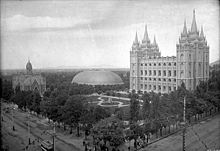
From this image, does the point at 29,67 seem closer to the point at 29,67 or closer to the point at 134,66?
the point at 29,67

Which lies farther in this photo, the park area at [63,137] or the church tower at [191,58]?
the church tower at [191,58]

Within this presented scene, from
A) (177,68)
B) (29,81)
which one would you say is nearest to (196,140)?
(29,81)

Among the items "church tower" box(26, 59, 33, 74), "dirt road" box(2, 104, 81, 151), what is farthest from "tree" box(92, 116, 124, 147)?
"church tower" box(26, 59, 33, 74)

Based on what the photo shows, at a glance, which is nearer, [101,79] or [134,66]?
[101,79]

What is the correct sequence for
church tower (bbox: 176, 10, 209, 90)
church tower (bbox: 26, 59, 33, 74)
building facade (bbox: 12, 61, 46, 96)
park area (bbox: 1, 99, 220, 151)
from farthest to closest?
church tower (bbox: 176, 10, 209, 90)
building facade (bbox: 12, 61, 46, 96)
church tower (bbox: 26, 59, 33, 74)
park area (bbox: 1, 99, 220, 151)

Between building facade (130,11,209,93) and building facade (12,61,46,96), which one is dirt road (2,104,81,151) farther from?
building facade (130,11,209,93)

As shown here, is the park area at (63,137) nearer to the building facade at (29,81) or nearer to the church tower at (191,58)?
the building facade at (29,81)

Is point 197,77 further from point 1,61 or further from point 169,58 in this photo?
point 1,61

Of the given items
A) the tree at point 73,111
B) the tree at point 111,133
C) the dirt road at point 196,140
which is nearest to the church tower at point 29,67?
the tree at point 73,111

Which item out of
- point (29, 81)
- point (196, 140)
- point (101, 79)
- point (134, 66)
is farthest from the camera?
point (134, 66)
